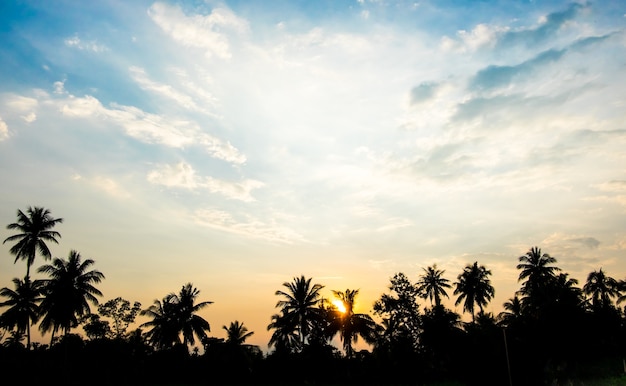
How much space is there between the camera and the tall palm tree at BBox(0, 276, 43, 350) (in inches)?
1860

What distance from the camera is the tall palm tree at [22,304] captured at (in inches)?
1860

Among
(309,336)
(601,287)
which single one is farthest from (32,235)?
(601,287)

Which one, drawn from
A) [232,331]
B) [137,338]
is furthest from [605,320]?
[137,338]

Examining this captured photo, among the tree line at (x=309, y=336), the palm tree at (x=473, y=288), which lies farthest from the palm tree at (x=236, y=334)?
the palm tree at (x=473, y=288)

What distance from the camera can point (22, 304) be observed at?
48125 mm

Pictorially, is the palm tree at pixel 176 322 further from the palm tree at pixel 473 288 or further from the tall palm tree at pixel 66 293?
the palm tree at pixel 473 288

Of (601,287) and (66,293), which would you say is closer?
(66,293)

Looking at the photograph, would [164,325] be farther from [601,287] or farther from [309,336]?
[601,287]

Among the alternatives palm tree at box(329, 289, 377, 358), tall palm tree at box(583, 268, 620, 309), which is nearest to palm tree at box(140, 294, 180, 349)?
palm tree at box(329, 289, 377, 358)

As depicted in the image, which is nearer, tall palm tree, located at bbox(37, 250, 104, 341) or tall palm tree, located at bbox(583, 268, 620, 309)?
tall palm tree, located at bbox(37, 250, 104, 341)

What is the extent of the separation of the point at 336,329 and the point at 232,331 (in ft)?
42.4

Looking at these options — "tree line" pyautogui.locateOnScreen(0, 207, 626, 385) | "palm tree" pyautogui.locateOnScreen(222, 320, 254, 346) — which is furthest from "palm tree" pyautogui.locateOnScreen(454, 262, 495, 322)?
"palm tree" pyautogui.locateOnScreen(222, 320, 254, 346)

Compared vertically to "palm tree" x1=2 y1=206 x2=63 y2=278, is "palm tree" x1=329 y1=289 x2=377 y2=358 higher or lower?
lower

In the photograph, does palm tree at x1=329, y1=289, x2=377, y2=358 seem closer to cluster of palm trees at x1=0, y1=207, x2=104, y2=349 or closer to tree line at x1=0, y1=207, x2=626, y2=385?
tree line at x1=0, y1=207, x2=626, y2=385
